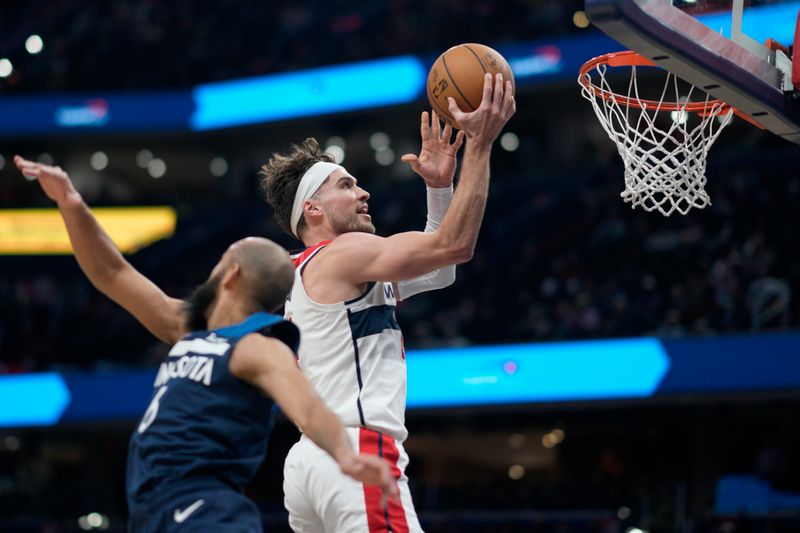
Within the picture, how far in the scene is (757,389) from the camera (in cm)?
1155

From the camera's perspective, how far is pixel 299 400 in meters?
3.00

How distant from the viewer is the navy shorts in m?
3.10

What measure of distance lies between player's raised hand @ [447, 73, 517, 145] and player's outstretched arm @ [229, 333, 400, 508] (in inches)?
48.6

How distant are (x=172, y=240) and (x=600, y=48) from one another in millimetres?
8229

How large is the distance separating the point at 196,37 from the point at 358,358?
1843 cm

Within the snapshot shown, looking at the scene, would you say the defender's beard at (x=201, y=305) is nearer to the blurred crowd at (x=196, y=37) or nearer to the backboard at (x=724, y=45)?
the backboard at (x=724, y=45)

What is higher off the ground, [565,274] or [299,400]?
[565,274]

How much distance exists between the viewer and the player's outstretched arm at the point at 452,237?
12.6 feet

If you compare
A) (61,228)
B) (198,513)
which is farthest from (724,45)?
(61,228)

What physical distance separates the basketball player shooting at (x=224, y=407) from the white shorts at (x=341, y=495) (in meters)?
0.64

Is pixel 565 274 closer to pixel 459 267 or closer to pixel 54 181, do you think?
pixel 459 267

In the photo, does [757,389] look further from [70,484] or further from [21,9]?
[21,9]

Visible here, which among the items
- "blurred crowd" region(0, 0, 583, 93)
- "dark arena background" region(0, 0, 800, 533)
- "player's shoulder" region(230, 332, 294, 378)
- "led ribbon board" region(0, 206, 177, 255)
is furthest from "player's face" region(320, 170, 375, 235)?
"led ribbon board" region(0, 206, 177, 255)

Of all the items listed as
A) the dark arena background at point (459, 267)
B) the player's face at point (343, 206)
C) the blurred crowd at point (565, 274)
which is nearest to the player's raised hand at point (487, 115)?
the player's face at point (343, 206)
